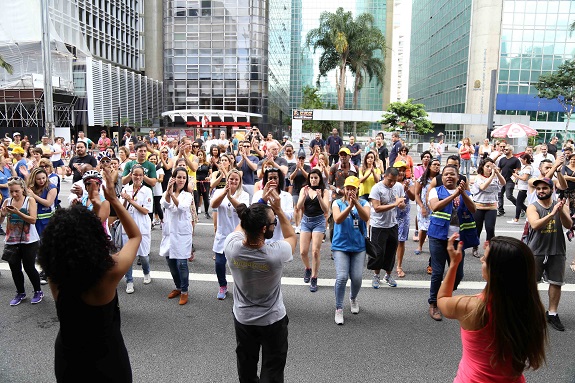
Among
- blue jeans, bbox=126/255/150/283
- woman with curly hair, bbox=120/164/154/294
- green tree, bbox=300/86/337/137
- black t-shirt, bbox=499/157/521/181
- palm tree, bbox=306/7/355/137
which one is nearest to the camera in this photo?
woman with curly hair, bbox=120/164/154/294

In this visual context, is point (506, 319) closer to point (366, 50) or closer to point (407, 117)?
point (407, 117)

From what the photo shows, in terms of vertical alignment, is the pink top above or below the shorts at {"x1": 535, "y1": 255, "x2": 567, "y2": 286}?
above

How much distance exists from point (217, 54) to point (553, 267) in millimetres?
43442

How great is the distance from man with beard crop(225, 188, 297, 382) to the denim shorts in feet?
10.6

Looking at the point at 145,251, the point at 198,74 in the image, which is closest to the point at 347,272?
the point at 145,251

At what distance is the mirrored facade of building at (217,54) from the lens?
44.0 m

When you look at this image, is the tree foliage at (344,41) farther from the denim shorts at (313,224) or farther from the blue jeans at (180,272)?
the blue jeans at (180,272)

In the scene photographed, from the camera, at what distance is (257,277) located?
3.27 meters

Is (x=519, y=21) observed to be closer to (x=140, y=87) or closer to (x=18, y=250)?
(x=140, y=87)

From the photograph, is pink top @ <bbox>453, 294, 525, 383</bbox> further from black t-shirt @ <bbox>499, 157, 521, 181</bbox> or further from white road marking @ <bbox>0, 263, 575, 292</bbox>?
black t-shirt @ <bbox>499, 157, 521, 181</bbox>

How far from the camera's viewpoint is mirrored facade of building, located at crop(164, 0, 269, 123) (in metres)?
44.0

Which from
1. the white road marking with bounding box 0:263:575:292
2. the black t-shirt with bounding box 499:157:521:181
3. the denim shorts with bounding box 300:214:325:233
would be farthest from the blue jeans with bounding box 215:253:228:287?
the black t-shirt with bounding box 499:157:521:181

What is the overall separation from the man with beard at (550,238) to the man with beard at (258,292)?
→ 3.35 metres

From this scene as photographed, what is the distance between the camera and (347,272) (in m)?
5.35
